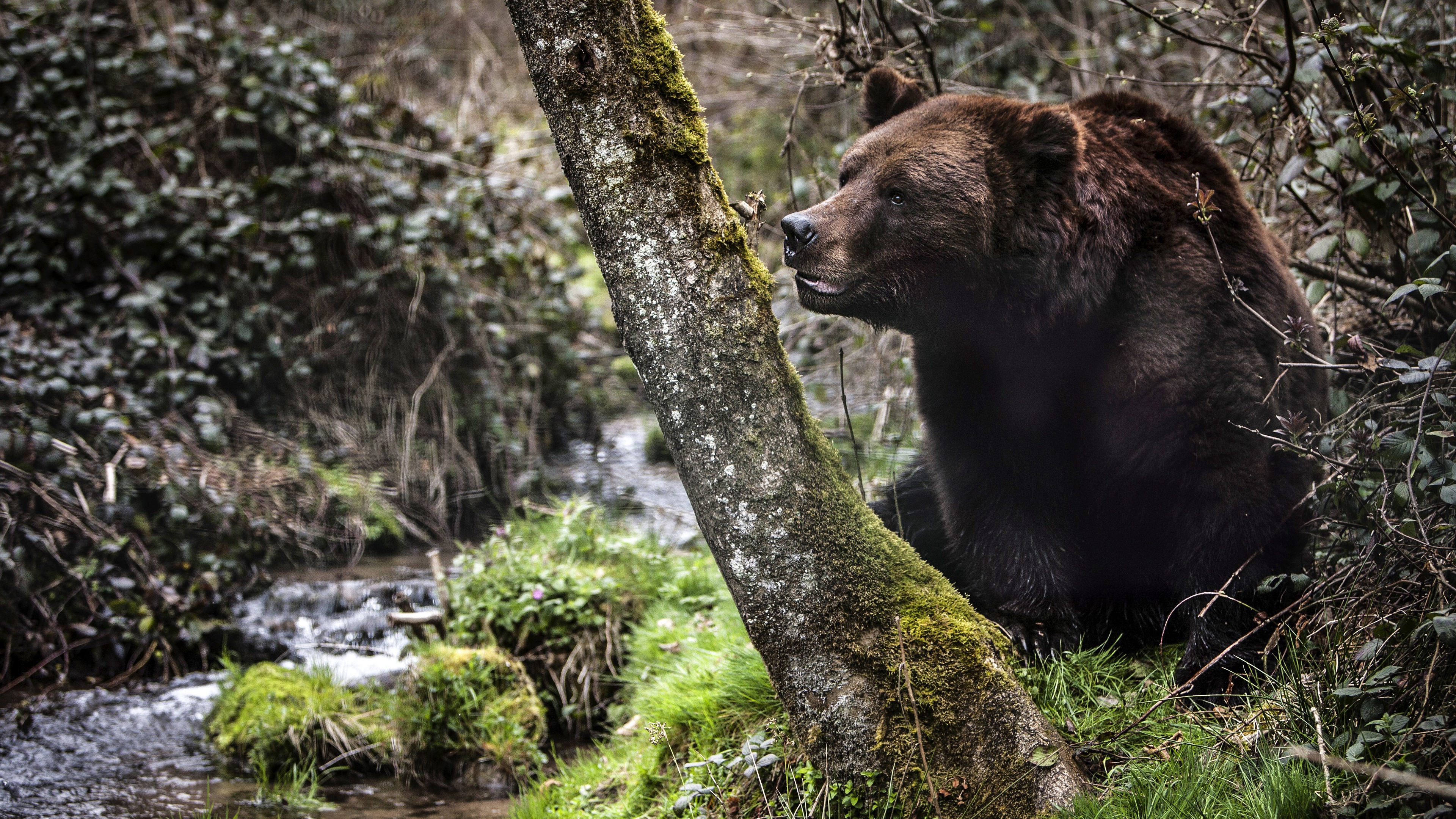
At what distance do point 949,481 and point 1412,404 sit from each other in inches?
57.4

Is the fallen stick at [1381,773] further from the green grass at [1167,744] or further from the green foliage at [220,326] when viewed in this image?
the green foliage at [220,326]

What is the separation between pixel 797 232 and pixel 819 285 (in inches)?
7.6

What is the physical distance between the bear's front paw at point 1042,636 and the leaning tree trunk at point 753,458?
73 cm

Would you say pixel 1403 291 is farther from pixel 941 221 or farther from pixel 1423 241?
pixel 941 221

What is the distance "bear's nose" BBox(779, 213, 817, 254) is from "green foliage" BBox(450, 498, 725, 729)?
2.05m

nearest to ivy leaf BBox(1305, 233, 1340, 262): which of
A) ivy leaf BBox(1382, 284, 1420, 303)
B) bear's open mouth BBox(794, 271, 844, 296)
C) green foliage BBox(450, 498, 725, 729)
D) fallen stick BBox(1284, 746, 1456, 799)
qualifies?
ivy leaf BBox(1382, 284, 1420, 303)

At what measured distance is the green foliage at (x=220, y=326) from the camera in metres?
5.07

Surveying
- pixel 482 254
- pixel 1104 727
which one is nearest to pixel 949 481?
pixel 1104 727

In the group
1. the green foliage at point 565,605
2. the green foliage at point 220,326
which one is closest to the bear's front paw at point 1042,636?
the green foliage at point 565,605

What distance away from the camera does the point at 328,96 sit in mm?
6957

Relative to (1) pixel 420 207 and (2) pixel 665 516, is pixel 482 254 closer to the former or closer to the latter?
(1) pixel 420 207

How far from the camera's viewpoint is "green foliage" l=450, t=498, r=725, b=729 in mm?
4566

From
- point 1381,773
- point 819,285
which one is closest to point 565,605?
point 819,285

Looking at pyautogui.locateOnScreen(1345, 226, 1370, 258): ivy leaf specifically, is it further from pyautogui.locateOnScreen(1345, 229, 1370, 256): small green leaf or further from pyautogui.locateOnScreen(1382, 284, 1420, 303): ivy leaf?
pyautogui.locateOnScreen(1382, 284, 1420, 303): ivy leaf
